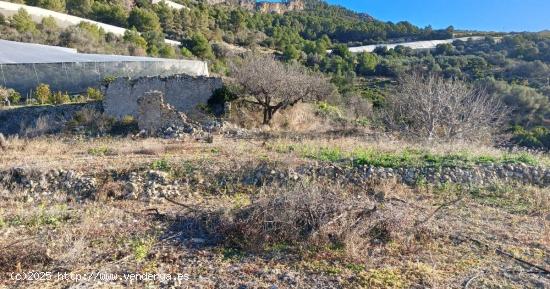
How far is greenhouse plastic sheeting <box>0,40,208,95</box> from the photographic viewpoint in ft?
60.2

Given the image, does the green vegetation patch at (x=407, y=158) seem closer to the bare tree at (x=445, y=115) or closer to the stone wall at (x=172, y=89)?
the bare tree at (x=445, y=115)

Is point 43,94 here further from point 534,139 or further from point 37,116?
point 534,139

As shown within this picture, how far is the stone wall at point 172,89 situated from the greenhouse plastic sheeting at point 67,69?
3.33 metres

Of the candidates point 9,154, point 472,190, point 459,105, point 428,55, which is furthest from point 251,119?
point 428,55

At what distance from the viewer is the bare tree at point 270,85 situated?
15.7 meters

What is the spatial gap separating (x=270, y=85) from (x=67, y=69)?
9923 millimetres

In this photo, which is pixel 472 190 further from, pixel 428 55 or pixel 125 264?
pixel 428 55

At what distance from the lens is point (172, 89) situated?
16359 mm

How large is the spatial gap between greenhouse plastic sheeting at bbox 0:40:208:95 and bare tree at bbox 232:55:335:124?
5185mm

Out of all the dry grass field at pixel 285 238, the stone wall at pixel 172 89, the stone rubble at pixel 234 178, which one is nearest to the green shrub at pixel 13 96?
the stone wall at pixel 172 89

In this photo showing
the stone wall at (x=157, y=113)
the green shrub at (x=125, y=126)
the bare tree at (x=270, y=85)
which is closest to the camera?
the stone wall at (x=157, y=113)

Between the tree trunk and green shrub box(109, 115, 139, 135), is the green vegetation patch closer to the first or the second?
the tree trunk

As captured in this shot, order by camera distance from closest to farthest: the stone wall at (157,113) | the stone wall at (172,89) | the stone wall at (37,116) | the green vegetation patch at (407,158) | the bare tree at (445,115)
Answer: the green vegetation patch at (407,158)
the bare tree at (445,115)
the stone wall at (157,113)
the stone wall at (37,116)
the stone wall at (172,89)

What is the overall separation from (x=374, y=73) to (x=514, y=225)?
36.4 m
